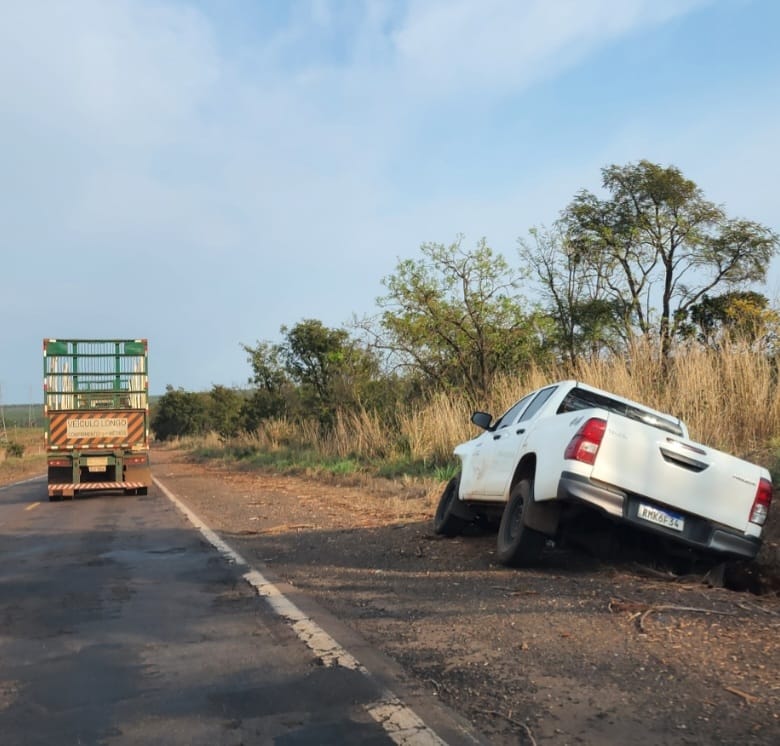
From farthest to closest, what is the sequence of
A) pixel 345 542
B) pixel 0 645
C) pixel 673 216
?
pixel 673 216 < pixel 345 542 < pixel 0 645

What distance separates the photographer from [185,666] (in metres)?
5.16

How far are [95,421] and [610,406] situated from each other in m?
14.3

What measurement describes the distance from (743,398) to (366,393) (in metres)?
16.2

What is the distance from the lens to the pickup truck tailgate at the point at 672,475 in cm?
668

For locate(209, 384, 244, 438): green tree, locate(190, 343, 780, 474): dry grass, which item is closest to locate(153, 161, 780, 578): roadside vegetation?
locate(190, 343, 780, 474): dry grass

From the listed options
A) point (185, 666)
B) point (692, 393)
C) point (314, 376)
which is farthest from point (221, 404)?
point (185, 666)

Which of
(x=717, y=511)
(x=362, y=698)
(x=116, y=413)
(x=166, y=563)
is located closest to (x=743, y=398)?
(x=717, y=511)

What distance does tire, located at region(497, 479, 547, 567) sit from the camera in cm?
753

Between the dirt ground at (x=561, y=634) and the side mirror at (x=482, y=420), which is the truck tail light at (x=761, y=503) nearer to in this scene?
the dirt ground at (x=561, y=634)

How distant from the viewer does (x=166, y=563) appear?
9.19m

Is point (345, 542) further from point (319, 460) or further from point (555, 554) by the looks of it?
point (319, 460)

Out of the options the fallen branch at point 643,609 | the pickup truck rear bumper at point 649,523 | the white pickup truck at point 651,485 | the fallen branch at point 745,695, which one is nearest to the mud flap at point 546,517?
the white pickup truck at point 651,485

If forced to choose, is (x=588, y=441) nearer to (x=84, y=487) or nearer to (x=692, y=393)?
(x=692, y=393)

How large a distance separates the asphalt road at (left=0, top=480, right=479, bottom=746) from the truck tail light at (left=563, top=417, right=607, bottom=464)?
2.28 metres
